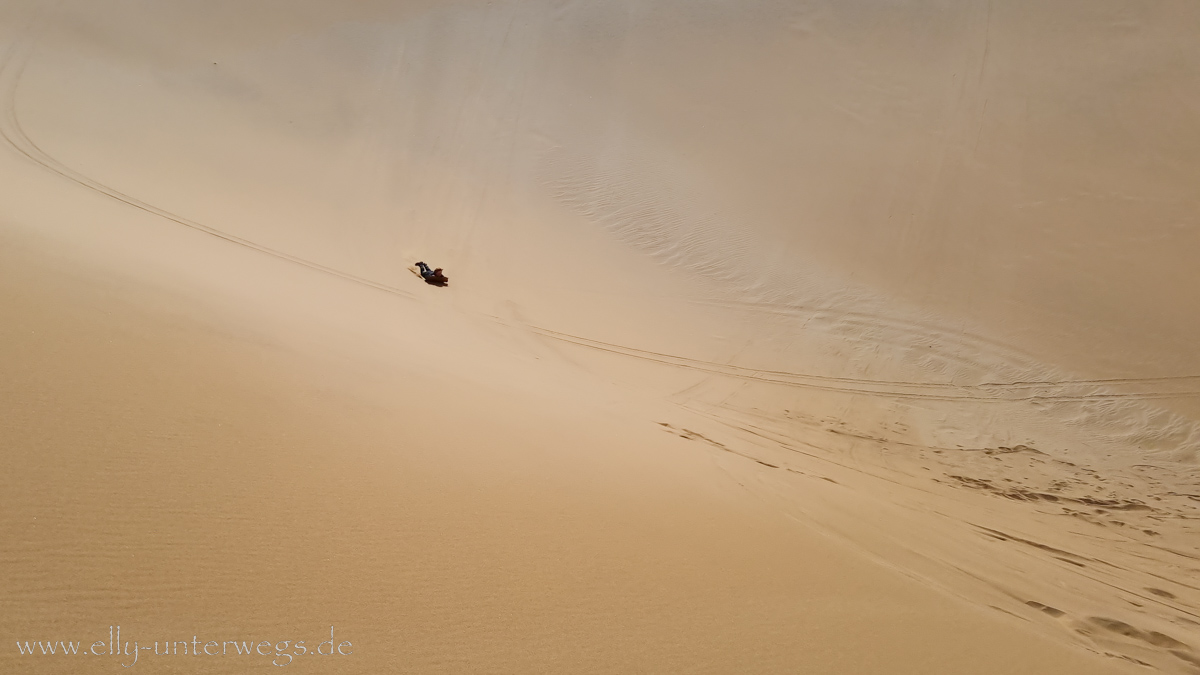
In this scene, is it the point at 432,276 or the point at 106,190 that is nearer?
the point at 106,190

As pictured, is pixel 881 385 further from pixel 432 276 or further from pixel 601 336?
pixel 432 276

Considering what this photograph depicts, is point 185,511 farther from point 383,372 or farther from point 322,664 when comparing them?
point 383,372

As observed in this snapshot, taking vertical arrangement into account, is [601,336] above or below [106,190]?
above

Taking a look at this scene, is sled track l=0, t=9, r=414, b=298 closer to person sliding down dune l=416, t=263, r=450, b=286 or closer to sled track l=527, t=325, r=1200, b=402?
person sliding down dune l=416, t=263, r=450, b=286

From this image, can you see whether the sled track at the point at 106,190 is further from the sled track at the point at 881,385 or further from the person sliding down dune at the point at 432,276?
the sled track at the point at 881,385

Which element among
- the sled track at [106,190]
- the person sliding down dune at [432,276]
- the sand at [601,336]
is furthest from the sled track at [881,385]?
the sled track at [106,190]

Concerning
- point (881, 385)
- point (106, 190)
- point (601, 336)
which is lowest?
point (106, 190)

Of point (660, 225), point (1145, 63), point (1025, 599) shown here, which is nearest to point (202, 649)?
point (1025, 599)

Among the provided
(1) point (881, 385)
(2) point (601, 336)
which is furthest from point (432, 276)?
(1) point (881, 385)
